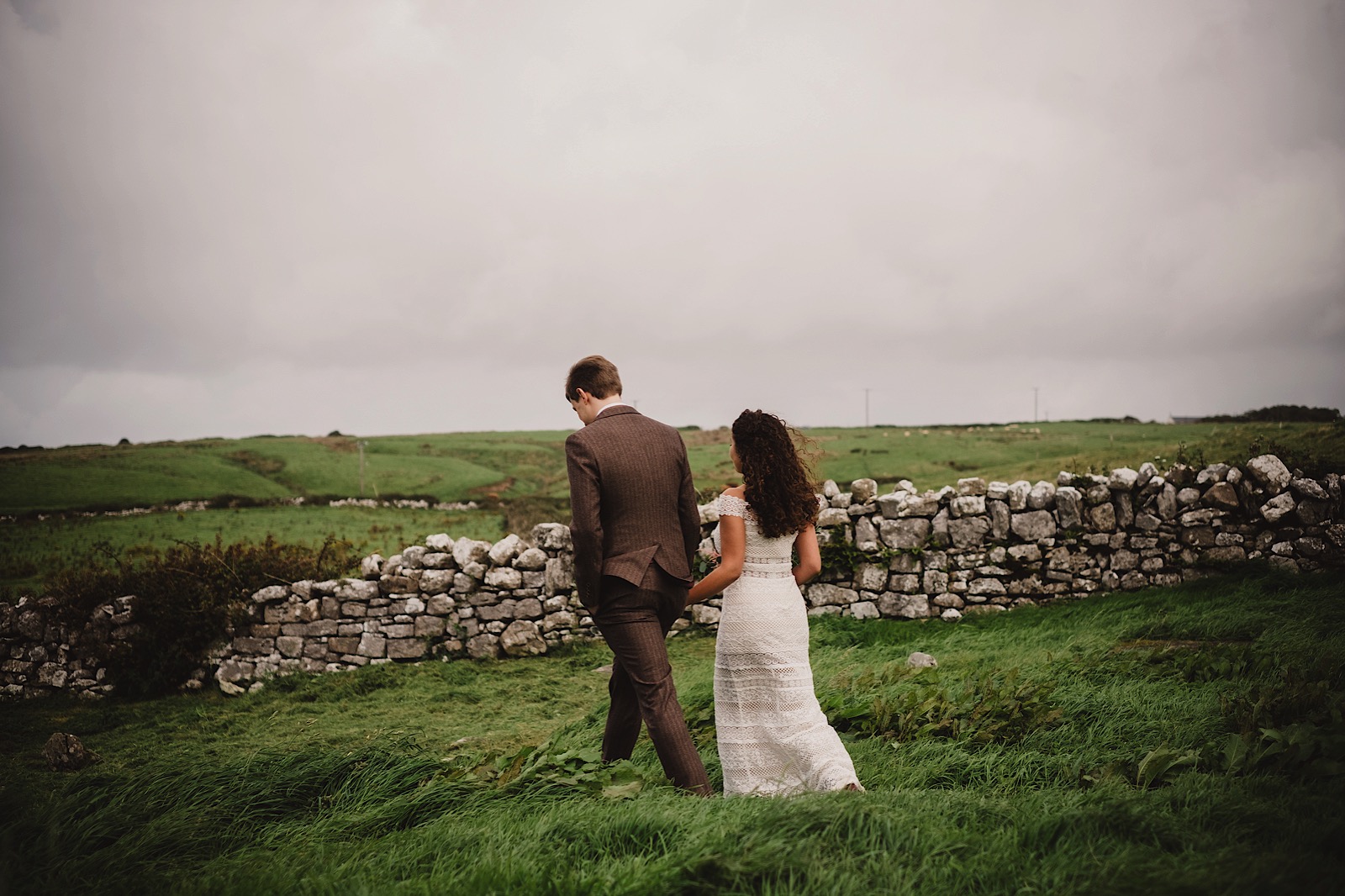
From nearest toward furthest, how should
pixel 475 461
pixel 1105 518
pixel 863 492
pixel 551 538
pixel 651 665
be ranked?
pixel 651 665 → pixel 1105 518 → pixel 551 538 → pixel 863 492 → pixel 475 461

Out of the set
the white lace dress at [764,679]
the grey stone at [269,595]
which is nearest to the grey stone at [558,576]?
the grey stone at [269,595]

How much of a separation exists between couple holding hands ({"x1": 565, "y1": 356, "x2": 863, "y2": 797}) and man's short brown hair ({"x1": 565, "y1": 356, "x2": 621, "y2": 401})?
2 cm

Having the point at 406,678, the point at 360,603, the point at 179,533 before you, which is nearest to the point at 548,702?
the point at 406,678

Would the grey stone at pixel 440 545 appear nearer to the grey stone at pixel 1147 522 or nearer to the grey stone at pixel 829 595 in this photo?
the grey stone at pixel 829 595

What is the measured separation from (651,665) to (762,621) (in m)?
0.79

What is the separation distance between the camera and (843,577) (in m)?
10.8

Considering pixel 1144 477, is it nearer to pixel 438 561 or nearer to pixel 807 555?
pixel 807 555

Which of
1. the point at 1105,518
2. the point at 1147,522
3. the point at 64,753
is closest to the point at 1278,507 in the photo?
the point at 1147,522

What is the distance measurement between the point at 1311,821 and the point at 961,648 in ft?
19.1

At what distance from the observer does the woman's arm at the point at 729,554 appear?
4.52 m

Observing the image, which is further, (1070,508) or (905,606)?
(905,606)

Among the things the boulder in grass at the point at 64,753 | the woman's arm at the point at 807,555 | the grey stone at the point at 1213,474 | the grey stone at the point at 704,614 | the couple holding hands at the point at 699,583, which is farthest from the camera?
the grey stone at the point at 704,614

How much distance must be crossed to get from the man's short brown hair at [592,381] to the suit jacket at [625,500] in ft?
0.64

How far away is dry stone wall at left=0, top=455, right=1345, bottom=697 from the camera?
32.9 feet
